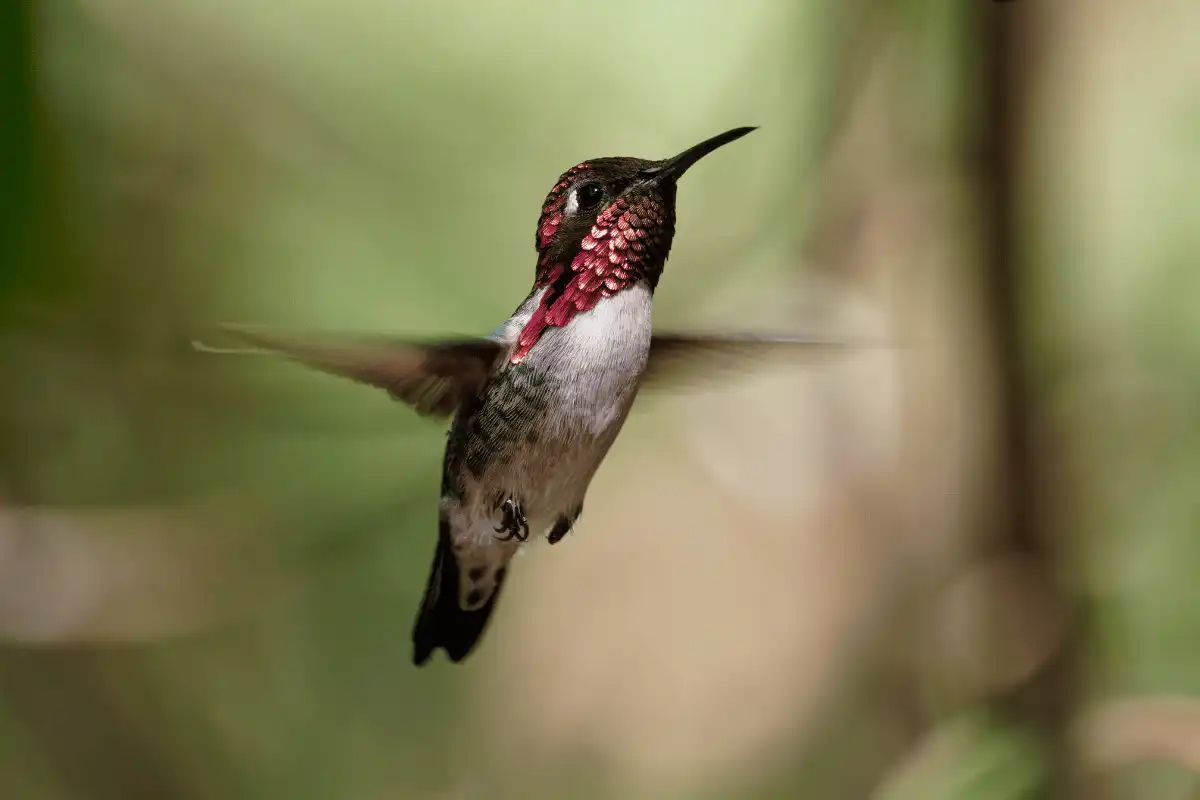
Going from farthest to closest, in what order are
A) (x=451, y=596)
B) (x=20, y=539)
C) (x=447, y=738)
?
(x=447, y=738) → (x=20, y=539) → (x=451, y=596)

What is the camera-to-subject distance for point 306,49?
1.09 m

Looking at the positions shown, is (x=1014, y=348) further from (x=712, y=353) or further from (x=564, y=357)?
(x=564, y=357)

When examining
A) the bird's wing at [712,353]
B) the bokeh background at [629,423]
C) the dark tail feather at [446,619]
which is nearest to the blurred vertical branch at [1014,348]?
the bokeh background at [629,423]

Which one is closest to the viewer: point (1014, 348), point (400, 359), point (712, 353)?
point (400, 359)

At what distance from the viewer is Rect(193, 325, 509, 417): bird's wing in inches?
14.8

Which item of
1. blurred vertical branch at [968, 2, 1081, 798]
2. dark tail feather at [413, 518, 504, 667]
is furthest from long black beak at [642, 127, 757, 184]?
blurred vertical branch at [968, 2, 1081, 798]

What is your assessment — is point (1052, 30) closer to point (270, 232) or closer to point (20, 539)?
point (270, 232)

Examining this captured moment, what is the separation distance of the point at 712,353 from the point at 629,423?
53cm

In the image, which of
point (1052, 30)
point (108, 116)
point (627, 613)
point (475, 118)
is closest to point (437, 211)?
point (475, 118)

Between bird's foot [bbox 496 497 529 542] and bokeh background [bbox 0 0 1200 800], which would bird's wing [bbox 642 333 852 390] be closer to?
bird's foot [bbox 496 497 529 542]

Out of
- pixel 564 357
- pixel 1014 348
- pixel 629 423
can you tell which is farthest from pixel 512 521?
pixel 1014 348

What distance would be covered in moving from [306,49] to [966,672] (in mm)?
1017

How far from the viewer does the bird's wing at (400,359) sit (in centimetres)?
38

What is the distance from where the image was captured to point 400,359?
428 millimetres
